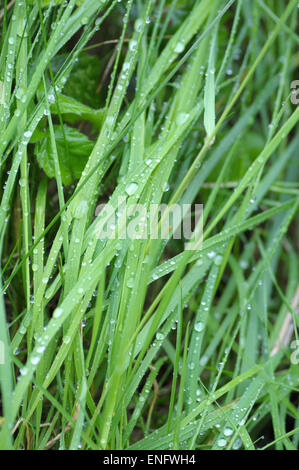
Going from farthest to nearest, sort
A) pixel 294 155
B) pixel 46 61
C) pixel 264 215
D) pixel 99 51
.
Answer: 1. pixel 294 155
2. pixel 99 51
3. pixel 264 215
4. pixel 46 61

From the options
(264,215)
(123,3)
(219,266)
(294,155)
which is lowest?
(219,266)

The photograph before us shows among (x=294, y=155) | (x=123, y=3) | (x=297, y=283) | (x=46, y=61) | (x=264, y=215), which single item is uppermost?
(x=123, y=3)

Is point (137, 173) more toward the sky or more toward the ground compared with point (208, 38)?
more toward the ground

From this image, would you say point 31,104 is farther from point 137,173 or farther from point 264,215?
point 264,215

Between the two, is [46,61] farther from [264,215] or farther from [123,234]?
[264,215]

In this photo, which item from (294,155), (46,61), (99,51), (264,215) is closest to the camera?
(46,61)

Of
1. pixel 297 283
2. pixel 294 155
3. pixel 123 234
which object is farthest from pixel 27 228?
pixel 294 155

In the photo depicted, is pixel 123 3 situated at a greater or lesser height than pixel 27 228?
greater
